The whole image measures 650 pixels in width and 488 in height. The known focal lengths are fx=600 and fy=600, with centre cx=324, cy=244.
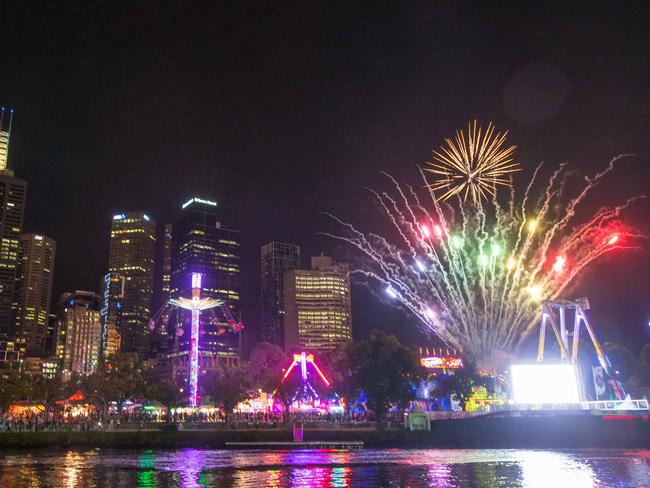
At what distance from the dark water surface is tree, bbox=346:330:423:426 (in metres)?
21.5

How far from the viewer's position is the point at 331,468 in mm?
Result: 40969

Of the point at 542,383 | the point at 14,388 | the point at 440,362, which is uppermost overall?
the point at 440,362

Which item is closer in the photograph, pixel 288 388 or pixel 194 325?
pixel 288 388

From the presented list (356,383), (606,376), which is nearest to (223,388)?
(356,383)

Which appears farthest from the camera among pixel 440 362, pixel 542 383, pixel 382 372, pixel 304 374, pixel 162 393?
pixel 440 362

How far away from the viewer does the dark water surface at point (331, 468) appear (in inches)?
1329

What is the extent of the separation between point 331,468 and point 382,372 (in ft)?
125

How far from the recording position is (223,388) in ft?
297

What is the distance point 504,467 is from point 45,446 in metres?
48.5

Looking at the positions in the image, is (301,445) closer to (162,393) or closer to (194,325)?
(162,393)

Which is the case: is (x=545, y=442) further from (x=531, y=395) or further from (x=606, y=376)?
(x=606, y=376)

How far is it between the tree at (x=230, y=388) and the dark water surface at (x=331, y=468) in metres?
34.1

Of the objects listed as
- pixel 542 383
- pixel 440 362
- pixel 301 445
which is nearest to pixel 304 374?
pixel 301 445

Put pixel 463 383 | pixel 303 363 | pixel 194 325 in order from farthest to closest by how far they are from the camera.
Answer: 1. pixel 194 325
2. pixel 463 383
3. pixel 303 363
